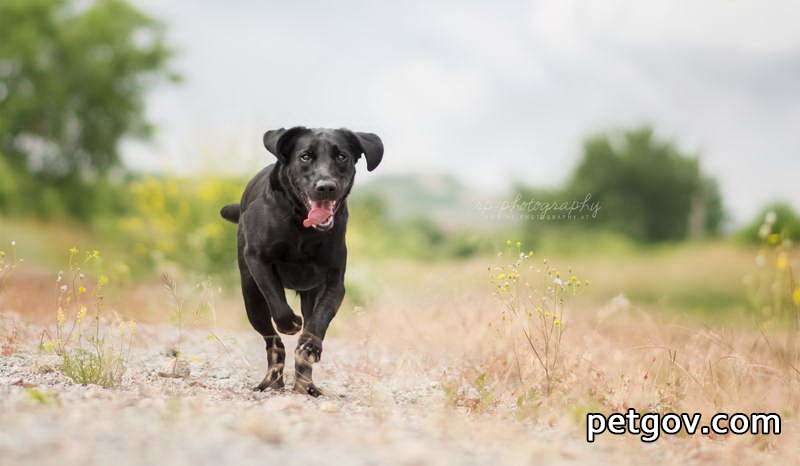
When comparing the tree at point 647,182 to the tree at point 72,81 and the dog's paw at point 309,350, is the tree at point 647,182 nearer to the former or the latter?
the tree at point 72,81

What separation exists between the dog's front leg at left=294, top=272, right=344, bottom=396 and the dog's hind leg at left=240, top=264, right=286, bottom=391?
0.30 meters

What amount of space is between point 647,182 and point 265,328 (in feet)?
131

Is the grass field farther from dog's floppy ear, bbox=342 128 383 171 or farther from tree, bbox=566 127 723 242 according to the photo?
tree, bbox=566 127 723 242

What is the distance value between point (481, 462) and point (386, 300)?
26.3 ft

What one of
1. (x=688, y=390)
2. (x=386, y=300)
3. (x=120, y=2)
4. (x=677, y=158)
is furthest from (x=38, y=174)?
(x=688, y=390)

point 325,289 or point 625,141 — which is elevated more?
point 625,141

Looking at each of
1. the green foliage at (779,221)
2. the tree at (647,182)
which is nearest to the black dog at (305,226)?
the green foliage at (779,221)

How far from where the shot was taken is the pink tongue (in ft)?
17.6

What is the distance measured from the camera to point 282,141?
565 cm

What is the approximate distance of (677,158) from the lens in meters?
44.6

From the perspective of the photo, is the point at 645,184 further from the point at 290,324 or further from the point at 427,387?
the point at 290,324

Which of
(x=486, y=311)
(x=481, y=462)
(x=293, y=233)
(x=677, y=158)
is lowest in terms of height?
(x=481, y=462)

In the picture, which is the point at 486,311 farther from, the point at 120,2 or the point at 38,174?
the point at 120,2

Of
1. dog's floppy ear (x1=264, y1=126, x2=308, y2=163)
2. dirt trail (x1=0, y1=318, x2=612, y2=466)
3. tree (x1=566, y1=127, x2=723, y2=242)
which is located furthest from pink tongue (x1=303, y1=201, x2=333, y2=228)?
tree (x1=566, y1=127, x2=723, y2=242)
